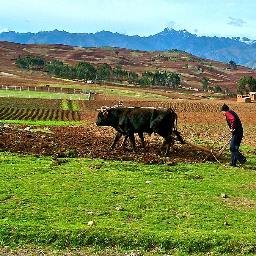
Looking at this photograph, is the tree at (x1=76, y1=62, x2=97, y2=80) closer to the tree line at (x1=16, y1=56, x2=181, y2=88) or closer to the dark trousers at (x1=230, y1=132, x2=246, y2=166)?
the tree line at (x1=16, y1=56, x2=181, y2=88)

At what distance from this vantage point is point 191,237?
38.4 feet

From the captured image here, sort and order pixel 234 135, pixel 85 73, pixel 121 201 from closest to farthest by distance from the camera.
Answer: pixel 121 201
pixel 234 135
pixel 85 73

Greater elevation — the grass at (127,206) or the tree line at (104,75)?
the tree line at (104,75)

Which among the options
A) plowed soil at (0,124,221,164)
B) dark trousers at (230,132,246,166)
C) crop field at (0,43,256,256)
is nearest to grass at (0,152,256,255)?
crop field at (0,43,256,256)

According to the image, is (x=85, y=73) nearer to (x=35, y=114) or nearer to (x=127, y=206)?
(x=35, y=114)

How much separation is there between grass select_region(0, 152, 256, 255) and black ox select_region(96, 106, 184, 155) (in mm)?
3254

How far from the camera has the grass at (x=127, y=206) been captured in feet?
38.4

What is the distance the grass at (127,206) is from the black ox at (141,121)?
3.25 metres

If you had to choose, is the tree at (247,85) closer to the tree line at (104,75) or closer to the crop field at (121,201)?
the tree line at (104,75)

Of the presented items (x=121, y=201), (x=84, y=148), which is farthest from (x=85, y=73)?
(x=121, y=201)

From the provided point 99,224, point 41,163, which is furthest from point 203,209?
point 41,163

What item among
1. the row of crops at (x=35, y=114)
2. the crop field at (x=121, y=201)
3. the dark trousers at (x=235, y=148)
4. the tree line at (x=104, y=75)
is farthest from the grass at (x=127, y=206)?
the tree line at (x=104, y=75)

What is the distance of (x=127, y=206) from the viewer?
13.9m

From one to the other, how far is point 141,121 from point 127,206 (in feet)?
30.6
